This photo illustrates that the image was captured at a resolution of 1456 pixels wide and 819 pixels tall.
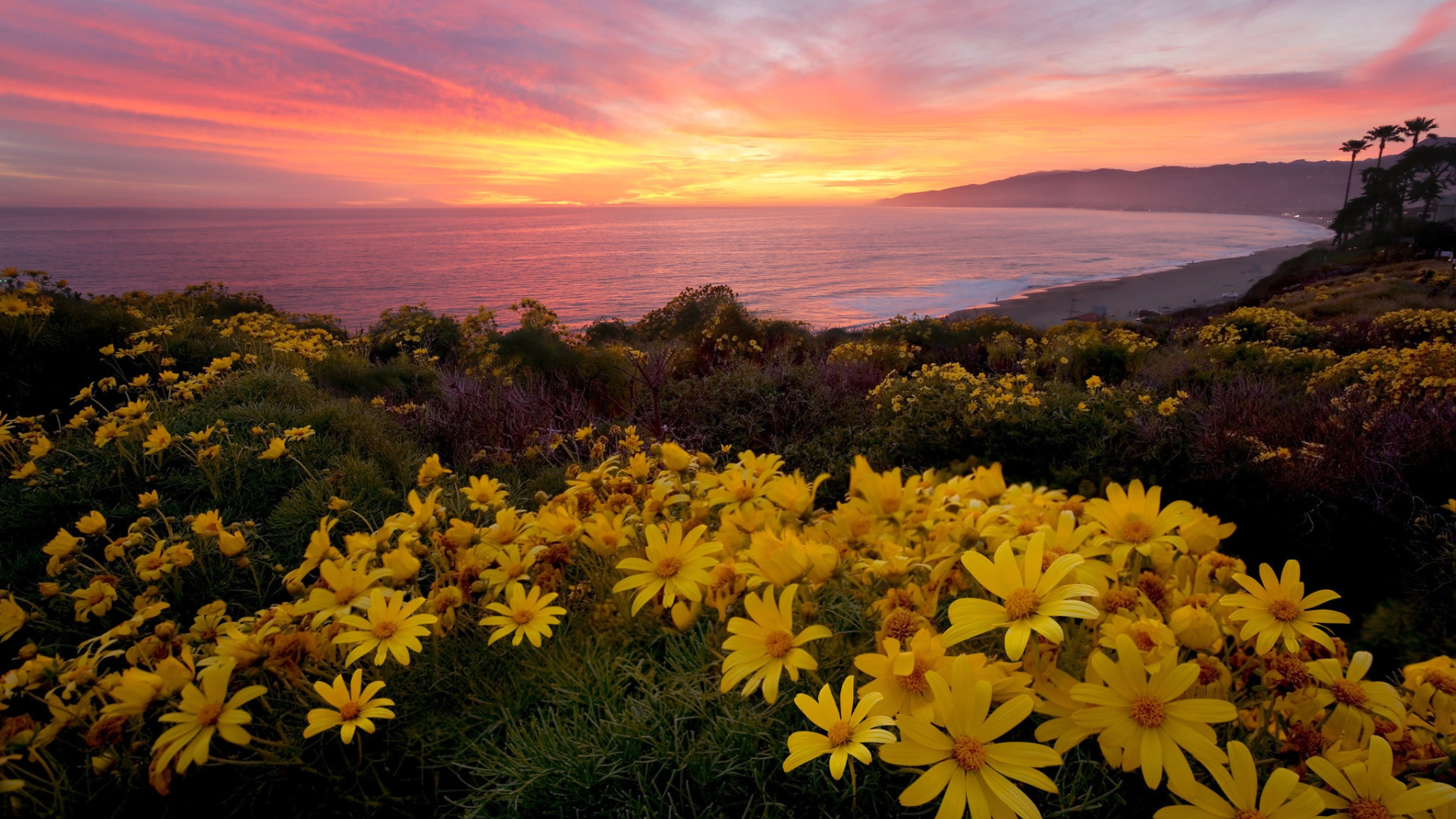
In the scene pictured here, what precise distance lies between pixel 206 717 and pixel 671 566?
89 cm

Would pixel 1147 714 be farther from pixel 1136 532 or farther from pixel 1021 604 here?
pixel 1136 532

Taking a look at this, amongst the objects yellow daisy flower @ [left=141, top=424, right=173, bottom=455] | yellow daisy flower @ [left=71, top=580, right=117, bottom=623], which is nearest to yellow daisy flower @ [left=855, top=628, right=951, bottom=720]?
yellow daisy flower @ [left=71, top=580, right=117, bottom=623]

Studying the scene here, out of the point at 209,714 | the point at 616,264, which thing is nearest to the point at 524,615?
the point at 209,714

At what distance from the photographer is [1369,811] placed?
801 millimetres

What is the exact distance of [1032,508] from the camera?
1.58 metres

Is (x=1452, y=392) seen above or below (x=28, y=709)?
above

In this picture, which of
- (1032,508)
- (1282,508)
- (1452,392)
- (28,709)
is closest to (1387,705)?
(1032,508)

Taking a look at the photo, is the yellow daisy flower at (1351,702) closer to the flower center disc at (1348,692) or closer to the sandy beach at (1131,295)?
the flower center disc at (1348,692)

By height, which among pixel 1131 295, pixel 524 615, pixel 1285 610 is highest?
pixel 1131 295

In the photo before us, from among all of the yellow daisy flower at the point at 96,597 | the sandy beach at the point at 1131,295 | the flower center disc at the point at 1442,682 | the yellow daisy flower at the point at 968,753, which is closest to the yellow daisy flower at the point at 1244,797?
the yellow daisy flower at the point at 968,753

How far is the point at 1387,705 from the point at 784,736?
94 cm

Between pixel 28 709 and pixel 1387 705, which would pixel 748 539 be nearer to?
pixel 1387 705

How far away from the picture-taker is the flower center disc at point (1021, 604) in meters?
0.99

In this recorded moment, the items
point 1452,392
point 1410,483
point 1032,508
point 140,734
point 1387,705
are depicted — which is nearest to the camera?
point 1387,705
